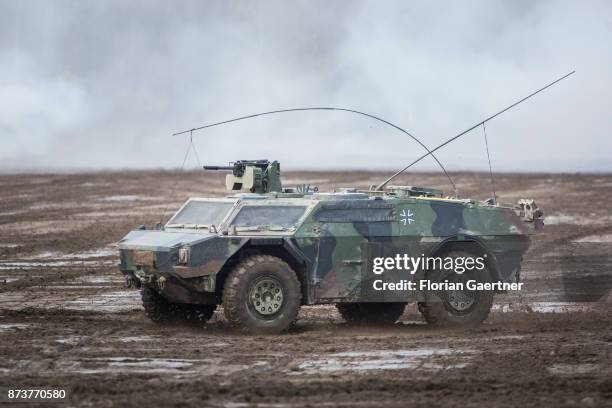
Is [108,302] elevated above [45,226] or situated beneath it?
situated beneath

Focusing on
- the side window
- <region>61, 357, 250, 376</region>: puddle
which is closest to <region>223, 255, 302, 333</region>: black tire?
the side window

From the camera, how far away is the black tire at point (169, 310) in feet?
57.7

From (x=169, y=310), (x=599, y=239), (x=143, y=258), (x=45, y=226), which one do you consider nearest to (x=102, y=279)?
(x=169, y=310)

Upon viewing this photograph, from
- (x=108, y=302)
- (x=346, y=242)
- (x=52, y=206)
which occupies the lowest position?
(x=108, y=302)

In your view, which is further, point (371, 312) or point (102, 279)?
point (102, 279)

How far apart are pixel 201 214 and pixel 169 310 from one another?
1276 mm

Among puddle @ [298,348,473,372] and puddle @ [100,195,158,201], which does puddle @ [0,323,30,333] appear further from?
puddle @ [100,195,158,201]

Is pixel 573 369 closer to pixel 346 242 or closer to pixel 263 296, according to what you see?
pixel 346 242

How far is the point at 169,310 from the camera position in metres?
17.7

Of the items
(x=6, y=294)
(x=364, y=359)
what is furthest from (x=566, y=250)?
(x=364, y=359)

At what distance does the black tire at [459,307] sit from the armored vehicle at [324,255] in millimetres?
13

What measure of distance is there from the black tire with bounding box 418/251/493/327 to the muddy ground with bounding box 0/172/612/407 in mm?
219

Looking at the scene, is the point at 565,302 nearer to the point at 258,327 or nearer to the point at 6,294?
the point at 258,327

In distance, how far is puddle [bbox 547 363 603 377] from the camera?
13539mm
